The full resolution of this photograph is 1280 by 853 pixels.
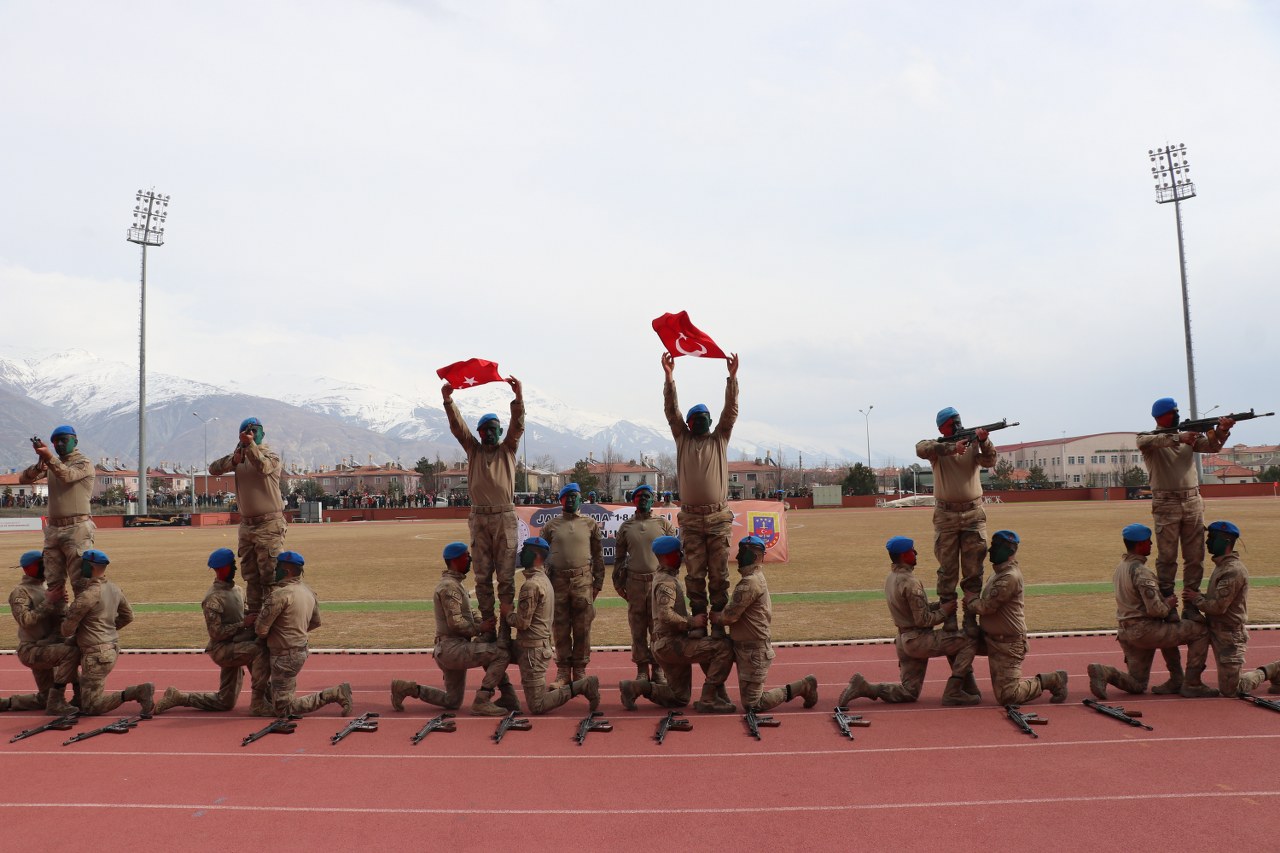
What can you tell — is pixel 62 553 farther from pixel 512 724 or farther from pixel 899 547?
pixel 899 547

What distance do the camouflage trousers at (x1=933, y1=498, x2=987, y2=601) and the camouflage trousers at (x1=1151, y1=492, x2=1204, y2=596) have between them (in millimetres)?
2073

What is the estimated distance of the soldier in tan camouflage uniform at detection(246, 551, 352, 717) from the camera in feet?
29.3

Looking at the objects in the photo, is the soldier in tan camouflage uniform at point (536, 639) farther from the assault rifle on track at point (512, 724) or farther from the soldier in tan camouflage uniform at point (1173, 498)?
the soldier in tan camouflage uniform at point (1173, 498)

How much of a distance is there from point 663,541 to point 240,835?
4.40 m

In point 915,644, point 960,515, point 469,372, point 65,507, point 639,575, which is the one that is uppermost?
point 469,372

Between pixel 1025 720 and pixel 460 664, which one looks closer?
pixel 1025 720

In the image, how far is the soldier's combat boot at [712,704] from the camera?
903 centimetres

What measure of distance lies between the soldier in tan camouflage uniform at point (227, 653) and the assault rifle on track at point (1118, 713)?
7.99 metres

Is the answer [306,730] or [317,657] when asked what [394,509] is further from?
[306,730]

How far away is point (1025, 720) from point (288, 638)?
276 inches

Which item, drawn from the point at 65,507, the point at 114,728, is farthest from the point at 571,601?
the point at 65,507

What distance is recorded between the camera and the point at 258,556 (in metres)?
9.59

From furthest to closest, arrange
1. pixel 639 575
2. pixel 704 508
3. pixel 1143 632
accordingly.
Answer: pixel 639 575 → pixel 704 508 → pixel 1143 632

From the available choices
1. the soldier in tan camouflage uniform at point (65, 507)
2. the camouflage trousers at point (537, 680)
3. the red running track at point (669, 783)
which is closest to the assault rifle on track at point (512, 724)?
the red running track at point (669, 783)
